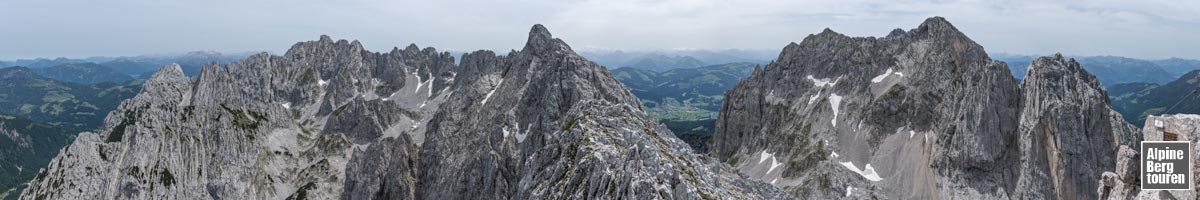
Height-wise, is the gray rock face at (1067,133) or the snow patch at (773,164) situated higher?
the gray rock face at (1067,133)

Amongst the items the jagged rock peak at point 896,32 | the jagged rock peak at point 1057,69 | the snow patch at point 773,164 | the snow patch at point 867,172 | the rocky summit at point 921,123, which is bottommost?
the snow patch at point 773,164

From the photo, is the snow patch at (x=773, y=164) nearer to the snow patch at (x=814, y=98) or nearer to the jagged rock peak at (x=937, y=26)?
the snow patch at (x=814, y=98)

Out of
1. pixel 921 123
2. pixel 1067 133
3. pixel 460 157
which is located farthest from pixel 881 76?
pixel 460 157

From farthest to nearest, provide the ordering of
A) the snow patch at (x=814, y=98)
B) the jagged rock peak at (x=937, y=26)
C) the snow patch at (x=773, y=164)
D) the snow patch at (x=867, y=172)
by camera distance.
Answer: the snow patch at (x=814, y=98), the snow patch at (x=773, y=164), the jagged rock peak at (x=937, y=26), the snow patch at (x=867, y=172)

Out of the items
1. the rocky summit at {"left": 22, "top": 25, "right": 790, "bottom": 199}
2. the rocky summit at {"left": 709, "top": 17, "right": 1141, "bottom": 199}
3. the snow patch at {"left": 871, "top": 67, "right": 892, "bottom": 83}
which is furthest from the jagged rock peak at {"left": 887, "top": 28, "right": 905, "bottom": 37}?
the rocky summit at {"left": 22, "top": 25, "right": 790, "bottom": 199}

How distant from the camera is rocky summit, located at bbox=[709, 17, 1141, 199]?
375 feet

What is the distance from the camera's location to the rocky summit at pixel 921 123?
114 meters

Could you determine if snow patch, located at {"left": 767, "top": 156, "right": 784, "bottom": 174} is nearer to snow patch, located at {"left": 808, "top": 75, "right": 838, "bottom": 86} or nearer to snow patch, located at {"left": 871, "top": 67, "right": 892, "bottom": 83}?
snow patch, located at {"left": 808, "top": 75, "right": 838, "bottom": 86}

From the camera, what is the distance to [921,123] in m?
151

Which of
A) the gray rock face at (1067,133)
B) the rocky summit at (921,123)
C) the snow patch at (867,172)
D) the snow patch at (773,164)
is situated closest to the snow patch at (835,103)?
the rocky summit at (921,123)

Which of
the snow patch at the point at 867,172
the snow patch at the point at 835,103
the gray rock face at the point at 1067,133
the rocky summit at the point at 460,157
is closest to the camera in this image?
the rocky summit at the point at 460,157

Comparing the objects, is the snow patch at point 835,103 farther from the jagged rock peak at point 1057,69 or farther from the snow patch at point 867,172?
the jagged rock peak at point 1057,69

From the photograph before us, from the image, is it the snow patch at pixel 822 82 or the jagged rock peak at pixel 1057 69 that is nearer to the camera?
the jagged rock peak at pixel 1057 69

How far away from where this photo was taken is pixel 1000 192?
12606cm
